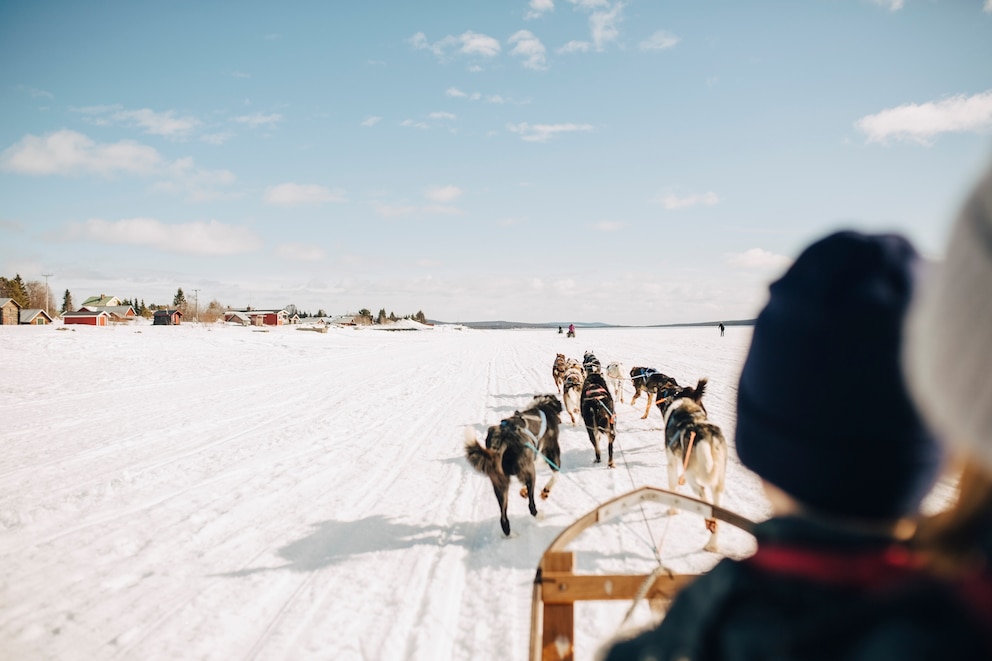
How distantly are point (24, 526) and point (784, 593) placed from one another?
23.4ft

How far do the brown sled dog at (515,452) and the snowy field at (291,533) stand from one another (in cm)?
45

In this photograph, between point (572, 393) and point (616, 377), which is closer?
point (572, 393)

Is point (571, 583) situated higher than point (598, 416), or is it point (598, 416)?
point (571, 583)

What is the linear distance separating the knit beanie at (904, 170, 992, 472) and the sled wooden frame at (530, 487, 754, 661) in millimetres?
1450

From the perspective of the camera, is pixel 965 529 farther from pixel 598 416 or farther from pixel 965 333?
pixel 598 416

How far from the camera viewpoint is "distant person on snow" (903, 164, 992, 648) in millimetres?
589

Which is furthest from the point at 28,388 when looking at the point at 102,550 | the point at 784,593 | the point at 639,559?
the point at 784,593

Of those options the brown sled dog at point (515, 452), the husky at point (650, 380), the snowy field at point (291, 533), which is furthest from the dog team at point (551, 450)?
the husky at point (650, 380)

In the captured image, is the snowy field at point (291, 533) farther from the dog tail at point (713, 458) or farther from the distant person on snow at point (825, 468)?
the distant person on snow at point (825, 468)

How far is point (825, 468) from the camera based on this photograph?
3.06 ft

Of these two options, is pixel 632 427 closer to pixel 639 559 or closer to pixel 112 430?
pixel 639 559

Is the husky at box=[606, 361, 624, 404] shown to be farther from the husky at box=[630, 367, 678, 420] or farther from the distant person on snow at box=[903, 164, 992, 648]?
the distant person on snow at box=[903, 164, 992, 648]

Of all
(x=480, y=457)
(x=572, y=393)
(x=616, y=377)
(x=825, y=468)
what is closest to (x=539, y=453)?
(x=480, y=457)

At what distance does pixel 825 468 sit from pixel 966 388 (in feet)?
1.16
